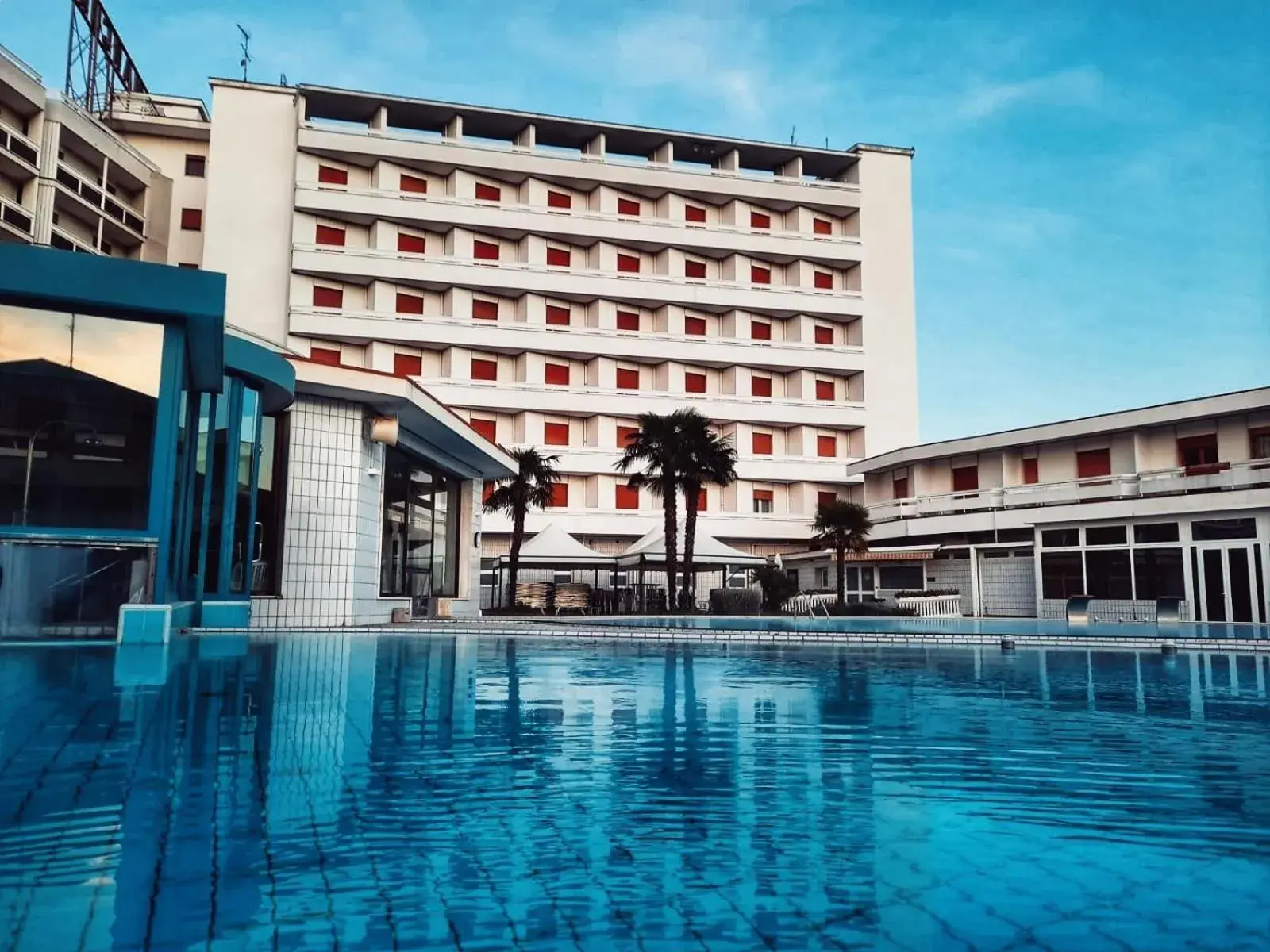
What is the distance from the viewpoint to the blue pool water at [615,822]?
2.73m

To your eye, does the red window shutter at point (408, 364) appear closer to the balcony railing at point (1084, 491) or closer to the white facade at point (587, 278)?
the white facade at point (587, 278)

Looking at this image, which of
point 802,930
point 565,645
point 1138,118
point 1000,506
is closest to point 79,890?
point 802,930

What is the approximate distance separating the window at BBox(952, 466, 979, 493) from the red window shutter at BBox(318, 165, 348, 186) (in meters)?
29.6

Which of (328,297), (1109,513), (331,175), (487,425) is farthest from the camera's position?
(487,425)

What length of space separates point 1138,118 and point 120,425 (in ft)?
76.8

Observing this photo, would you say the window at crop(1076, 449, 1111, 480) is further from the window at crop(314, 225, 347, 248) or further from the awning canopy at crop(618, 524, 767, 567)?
the window at crop(314, 225, 347, 248)

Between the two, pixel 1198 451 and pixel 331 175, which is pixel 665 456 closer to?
pixel 1198 451

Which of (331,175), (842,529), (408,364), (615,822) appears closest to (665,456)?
(842,529)

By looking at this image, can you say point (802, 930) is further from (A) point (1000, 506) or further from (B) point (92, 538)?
(A) point (1000, 506)

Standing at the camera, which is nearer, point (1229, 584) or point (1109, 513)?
point (1229, 584)

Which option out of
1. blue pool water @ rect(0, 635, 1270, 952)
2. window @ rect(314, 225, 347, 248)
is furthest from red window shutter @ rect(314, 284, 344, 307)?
blue pool water @ rect(0, 635, 1270, 952)

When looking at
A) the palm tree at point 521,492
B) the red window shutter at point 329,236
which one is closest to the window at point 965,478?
the palm tree at point 521,492

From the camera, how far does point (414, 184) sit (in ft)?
147

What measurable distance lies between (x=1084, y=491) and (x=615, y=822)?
31639mm
